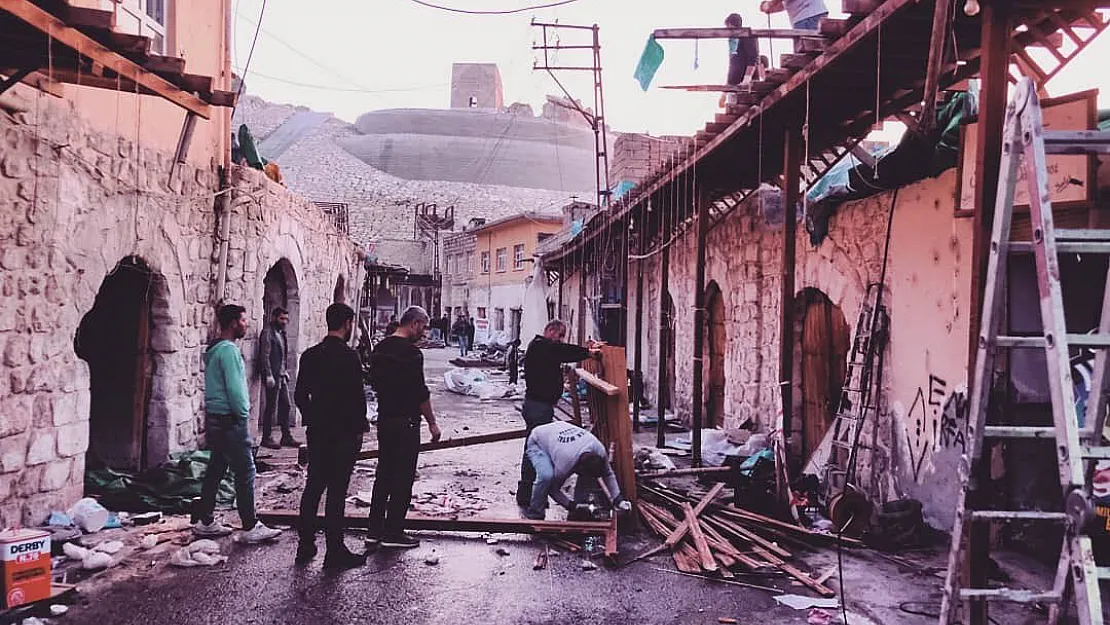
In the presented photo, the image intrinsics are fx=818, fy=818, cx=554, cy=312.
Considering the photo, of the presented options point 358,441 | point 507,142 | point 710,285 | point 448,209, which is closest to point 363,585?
point 358,441

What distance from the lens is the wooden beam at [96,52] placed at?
163 inches

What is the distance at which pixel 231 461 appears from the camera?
609 centimetres

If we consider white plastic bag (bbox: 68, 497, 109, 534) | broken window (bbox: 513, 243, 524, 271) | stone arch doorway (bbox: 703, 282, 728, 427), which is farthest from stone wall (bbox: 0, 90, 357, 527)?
broken window (bbox: 513, 243, 524, 271)

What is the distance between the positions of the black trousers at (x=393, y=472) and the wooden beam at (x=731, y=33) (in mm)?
3604

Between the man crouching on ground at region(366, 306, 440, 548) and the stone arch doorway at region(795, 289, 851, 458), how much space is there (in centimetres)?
470

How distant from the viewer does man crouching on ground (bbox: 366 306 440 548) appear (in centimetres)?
610

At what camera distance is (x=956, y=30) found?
482 cm

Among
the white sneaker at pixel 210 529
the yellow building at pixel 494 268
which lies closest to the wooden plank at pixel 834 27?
the white sneaker at pixel 210 529

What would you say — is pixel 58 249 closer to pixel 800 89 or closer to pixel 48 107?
pixel 48 107

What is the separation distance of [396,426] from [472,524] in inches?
41.1

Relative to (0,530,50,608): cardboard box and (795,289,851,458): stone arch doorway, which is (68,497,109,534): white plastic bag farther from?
(795,289,851,458): stone arch doorway

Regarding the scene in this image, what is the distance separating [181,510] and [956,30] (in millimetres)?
6817

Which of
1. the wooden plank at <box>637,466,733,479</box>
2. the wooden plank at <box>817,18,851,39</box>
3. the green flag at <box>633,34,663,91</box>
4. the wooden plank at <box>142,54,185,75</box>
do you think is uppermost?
the green flag at <box>633,34,663,91</box>

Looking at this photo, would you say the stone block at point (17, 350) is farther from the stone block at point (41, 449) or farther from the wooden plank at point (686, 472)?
the wooden plank at point (686, 472)
